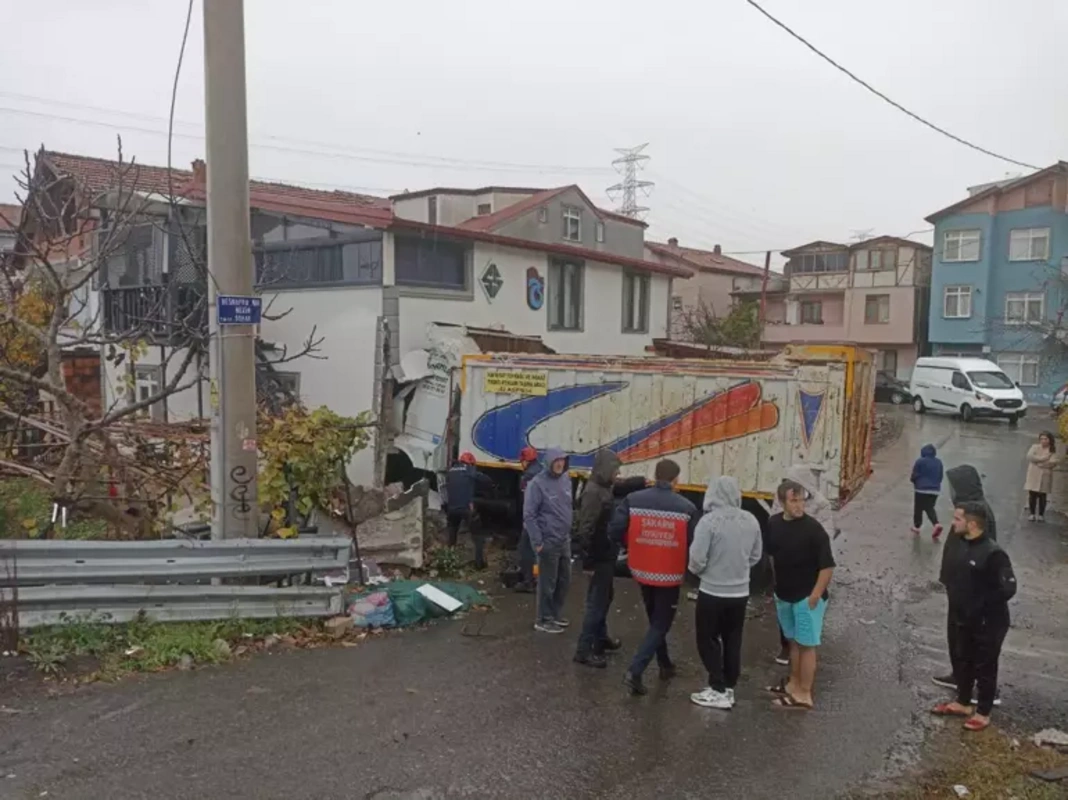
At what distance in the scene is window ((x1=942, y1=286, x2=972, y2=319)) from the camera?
130 feet

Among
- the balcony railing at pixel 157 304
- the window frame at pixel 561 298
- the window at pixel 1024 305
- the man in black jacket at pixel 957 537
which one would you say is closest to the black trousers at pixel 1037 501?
the man in black jacket at pixel 957 537

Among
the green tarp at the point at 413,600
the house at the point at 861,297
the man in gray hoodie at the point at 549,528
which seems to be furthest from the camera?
the house at the point at 861,297

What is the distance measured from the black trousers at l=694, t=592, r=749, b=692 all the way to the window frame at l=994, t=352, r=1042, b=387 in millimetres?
36485

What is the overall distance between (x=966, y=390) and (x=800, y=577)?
27192mm

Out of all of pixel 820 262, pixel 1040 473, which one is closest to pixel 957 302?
pixel 820 262

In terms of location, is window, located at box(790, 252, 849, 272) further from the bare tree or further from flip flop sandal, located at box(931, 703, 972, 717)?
flip flop sandal, located at box(931, 703, 972, 717)

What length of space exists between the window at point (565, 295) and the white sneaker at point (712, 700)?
12593 mm

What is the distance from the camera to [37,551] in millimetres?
6199

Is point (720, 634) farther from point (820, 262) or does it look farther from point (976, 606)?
point (820, 262)

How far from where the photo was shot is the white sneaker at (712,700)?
5.77m

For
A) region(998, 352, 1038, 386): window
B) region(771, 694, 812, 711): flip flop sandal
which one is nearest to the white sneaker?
region(771, 694, 812, 711): flip flop sandal

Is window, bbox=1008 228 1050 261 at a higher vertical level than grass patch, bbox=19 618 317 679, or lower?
higher

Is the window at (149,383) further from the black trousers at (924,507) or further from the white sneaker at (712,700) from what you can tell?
the white sneaker at (712,700)

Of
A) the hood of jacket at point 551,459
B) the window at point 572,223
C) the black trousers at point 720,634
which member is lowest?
the black trousers at point 720,634
